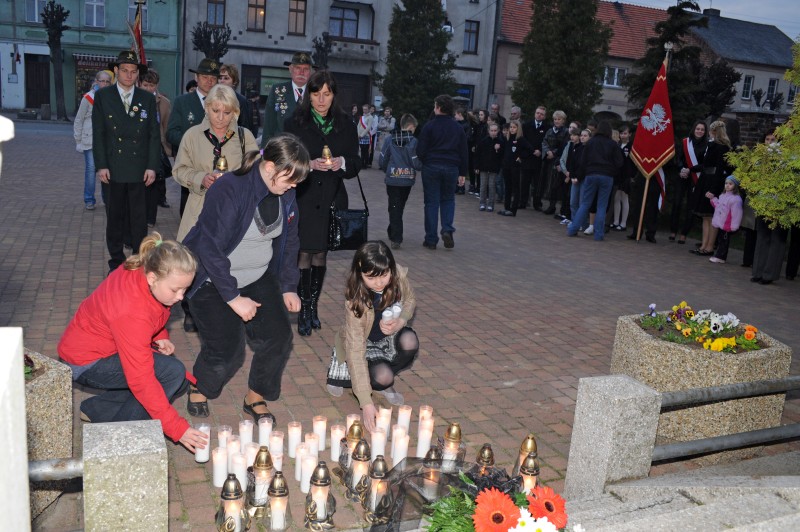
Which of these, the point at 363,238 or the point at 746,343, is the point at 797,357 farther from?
the point at 363,238

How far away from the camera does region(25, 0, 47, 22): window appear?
43469mm

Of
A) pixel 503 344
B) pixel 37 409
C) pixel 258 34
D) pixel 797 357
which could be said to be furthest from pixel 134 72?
pixel 258 34

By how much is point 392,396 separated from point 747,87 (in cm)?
5578

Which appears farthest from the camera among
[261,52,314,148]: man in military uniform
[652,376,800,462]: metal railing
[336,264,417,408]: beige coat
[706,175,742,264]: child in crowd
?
[706,175,742,264]: child in crowd

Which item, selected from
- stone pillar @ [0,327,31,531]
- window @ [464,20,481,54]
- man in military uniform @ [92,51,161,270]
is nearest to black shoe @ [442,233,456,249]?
man in military uniform @ [92,51,161,270]

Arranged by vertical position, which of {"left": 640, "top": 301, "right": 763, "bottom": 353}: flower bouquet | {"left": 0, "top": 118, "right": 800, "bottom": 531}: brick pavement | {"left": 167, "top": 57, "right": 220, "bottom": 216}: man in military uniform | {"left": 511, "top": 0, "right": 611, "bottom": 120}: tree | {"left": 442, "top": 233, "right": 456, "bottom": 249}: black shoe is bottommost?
{"left": 0, "top": 118, "right": 800, "bottom": 531}: brick pavement

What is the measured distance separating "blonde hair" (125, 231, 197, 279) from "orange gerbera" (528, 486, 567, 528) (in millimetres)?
2182

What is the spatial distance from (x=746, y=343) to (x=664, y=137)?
369 inches

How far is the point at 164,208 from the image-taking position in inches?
540

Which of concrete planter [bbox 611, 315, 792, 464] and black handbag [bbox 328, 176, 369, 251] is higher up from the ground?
black handbag [bbox 328, 176, 369, 251]

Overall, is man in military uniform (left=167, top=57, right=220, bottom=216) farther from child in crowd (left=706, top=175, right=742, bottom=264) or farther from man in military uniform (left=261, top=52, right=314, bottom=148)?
child in crowd (left=706, top=175, right=742, bottom=264)

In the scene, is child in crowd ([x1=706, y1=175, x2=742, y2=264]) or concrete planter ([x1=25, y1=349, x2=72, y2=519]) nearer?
concrete planter ([x1=25, y1=349, x2=72, y2=519])

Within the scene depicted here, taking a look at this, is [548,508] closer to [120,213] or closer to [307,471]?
[307,471]

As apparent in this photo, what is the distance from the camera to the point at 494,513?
2.73 m
